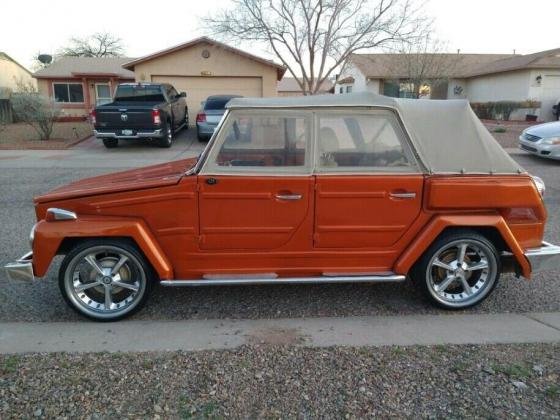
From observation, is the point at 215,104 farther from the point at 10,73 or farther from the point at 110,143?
the point at 10,73

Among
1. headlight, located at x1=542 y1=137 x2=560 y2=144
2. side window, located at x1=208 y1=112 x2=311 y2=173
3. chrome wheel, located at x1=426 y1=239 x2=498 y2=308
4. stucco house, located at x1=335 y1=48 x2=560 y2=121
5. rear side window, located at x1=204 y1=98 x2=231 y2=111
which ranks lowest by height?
chrome wheel, located at x1=426 y1=239 x2=498 y2=308

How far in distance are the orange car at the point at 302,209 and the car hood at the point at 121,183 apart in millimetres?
18

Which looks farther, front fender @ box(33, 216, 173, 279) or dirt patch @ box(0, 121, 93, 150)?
dirt patch @ box(0, 121, 93, 150)

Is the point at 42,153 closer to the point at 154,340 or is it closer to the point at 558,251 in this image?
the point at 154,340

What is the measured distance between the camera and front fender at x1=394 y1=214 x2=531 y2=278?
3410mm

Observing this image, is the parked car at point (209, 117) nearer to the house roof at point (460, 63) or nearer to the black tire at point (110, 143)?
the black tire at point (110, 143)

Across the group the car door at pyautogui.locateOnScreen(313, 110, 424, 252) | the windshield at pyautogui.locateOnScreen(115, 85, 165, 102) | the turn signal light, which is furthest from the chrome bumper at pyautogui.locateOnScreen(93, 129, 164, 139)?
the car door at pyautogui.locateOnScreen(313, 110, 424, 252)

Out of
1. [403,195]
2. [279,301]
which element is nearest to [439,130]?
[403,195]

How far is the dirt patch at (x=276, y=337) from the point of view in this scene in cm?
312

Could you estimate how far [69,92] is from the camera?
27797 mm

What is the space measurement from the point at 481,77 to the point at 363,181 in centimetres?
3412

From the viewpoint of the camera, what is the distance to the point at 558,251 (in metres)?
3.61

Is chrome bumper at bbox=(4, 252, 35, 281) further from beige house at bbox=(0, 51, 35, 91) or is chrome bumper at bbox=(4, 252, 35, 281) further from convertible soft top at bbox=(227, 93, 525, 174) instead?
beige house at bbox=(0, 51, 35, 91)

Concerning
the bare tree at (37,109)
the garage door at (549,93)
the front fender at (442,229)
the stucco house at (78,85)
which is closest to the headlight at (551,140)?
the front fender at (442,229)
